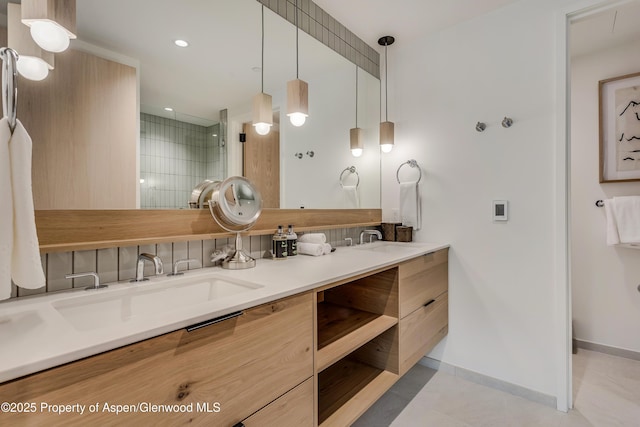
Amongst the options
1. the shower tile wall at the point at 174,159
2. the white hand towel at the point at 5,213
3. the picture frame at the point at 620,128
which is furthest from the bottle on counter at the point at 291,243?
the picture frame at the point at 620,128

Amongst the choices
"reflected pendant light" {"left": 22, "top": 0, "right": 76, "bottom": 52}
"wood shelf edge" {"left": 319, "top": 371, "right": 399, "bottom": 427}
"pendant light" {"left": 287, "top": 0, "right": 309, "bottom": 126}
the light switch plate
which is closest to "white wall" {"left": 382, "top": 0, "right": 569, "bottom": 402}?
the light switch plate

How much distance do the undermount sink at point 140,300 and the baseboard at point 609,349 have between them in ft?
9.11

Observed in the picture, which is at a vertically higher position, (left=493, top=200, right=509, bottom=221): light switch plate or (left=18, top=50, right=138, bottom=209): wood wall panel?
(left=18, top=50, right=138, bottom=209): wood wall panel

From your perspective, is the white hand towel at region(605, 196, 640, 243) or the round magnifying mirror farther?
the white hand towel at region(605, 196, 640, 243)

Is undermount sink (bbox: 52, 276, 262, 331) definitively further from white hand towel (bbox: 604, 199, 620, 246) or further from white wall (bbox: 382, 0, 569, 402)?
white hand towel (bbox: 604, 199, 620, 246)

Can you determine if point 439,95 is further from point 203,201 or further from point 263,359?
point 263,359

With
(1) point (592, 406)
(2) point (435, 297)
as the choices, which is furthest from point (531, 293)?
(1) point (592, 406)

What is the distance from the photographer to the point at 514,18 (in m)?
1.87

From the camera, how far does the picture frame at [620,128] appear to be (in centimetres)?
219

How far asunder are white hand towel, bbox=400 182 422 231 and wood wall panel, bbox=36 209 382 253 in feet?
3.56

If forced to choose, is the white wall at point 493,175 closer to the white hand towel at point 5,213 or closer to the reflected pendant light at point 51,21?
the reflected pendant light at point 51,21

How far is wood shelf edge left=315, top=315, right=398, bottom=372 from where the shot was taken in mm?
1187

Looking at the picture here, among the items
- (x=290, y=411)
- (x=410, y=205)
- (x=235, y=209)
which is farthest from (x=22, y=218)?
(x=410, y=205)

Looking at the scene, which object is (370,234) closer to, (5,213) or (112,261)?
(112,261)
